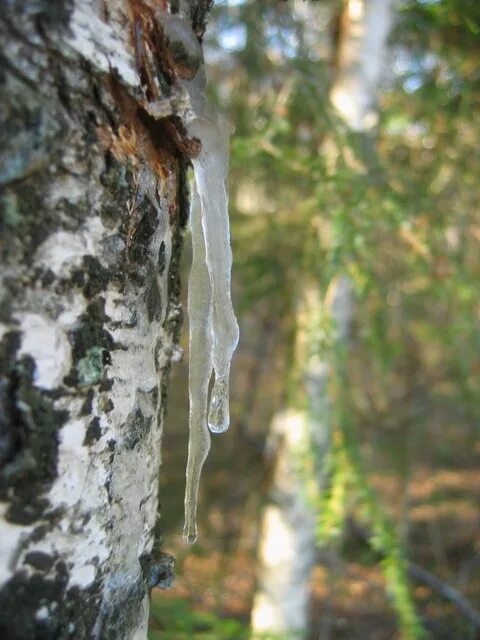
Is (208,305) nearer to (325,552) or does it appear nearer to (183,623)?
(183,623)

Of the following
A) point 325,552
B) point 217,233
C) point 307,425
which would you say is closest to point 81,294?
point 217,233

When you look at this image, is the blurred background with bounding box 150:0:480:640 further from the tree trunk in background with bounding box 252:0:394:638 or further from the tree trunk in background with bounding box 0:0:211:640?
the tree trunk in background with bounding box 0:0:211:640

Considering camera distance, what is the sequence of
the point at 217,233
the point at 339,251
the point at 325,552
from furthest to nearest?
the point at 325,552
the point at 339,251
the point at 217,233

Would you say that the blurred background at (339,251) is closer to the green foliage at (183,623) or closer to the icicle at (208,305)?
the green foliage at (183,623)

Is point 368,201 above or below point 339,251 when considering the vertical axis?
above

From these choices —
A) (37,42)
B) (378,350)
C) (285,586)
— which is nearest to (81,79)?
(37,42)

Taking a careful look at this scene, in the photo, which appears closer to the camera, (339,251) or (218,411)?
(218,411)
